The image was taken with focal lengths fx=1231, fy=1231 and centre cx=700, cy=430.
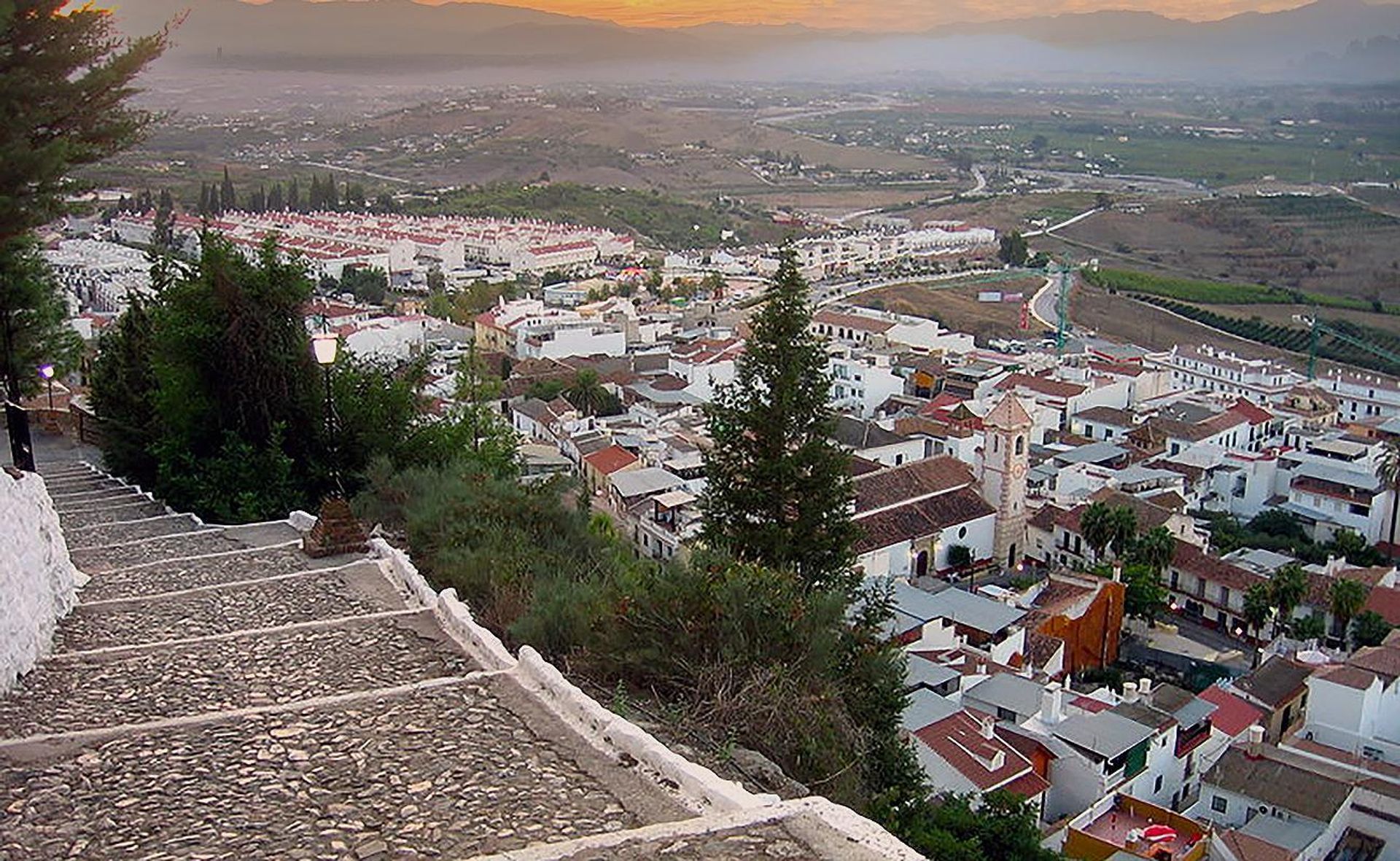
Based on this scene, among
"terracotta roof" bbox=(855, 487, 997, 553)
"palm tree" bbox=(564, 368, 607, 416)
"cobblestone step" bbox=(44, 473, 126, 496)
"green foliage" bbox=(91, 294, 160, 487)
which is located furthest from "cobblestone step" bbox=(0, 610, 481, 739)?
"palm tree" bbox=(564, 368, 607, 416)

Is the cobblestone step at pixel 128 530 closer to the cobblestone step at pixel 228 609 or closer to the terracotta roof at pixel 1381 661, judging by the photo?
the cobblestone step at pixel 228 609

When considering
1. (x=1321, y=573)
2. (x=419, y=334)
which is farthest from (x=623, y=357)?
(x=1321, y=573)

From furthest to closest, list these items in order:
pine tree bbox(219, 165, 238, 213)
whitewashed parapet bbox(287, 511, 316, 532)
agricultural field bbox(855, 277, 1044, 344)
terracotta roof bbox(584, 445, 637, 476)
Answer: pine tree bbox(219, 165, 238, 213) < agricultural field bbox(855, 277, 1044, 344) < terracotta roof bbox(584, 445, 637, 476) < whitewashed parapet bbox(287, 511, 316, 532)

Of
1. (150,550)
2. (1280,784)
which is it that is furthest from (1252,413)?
(150,550)

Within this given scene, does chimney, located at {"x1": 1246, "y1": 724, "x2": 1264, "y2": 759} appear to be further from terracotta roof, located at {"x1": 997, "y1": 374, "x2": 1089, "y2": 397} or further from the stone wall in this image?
terracotta roof, located at {"x1": 997, "y1": 374, "x2": 1089, "y2": 397}

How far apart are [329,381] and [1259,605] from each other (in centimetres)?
1627

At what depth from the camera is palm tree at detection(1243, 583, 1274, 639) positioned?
795 inches

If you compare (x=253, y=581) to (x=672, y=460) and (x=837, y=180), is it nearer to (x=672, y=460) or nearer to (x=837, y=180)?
(x=672, y=460)

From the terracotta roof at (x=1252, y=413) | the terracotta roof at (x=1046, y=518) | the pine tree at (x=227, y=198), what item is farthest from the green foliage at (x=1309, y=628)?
the pine tree at (x=227, y=198)

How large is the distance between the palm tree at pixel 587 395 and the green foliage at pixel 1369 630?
726 inches

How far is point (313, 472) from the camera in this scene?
11.4 metres

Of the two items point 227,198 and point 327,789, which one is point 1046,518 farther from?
point 227,198

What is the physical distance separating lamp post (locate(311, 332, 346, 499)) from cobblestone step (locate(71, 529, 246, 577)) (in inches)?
41.8

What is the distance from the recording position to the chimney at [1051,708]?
1518 centimetres
